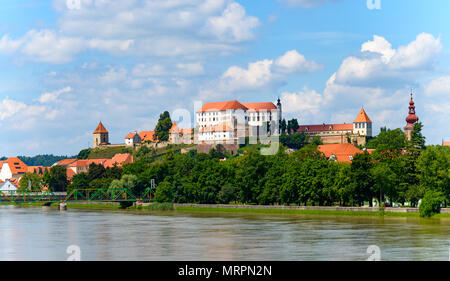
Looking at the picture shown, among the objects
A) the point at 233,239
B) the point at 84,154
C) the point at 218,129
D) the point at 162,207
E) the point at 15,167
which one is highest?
the point at 218,129

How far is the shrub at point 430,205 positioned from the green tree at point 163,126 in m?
118

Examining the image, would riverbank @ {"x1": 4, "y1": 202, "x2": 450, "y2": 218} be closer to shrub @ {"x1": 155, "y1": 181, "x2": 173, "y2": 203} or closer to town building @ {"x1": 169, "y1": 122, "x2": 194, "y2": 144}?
shrub @ {"x1": 155, "y1": 181, "x2": 173, "y2": 203}

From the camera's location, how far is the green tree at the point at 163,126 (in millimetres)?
177750

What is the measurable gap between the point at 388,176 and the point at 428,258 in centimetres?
3541

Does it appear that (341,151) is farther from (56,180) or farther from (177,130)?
(177,130)

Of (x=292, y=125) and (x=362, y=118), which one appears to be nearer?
(x=292, y=125)

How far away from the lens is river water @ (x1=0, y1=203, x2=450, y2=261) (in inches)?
1582

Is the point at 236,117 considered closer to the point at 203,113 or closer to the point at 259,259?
the point at 203,113

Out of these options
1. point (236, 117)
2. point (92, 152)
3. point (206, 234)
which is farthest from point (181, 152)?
point (206, 234)

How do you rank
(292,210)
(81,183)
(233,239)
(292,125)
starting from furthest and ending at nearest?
(292,125)
(81,183)
(292,210)
(233,239)

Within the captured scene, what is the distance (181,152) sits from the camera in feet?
551

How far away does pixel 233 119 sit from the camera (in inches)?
7126

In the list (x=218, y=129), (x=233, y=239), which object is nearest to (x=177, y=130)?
(x=218, y=129)

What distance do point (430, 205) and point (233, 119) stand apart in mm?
118856
